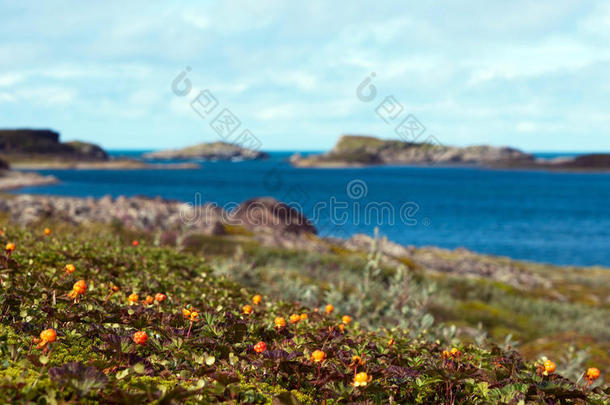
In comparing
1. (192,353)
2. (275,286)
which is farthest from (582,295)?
(192,353)

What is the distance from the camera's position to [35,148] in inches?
7249

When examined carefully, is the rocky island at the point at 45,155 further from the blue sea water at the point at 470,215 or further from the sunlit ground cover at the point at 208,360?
the sunlit ground cover at the point at 208,360

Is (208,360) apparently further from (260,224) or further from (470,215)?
(470,215)

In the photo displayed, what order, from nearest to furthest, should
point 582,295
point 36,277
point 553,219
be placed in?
point 36,277, point 582,295, point 553,219

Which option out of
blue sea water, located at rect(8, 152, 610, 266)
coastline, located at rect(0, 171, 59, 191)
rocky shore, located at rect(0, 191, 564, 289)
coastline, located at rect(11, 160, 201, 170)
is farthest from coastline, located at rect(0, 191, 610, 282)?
coastline, located at rect(11, 160, 201, 170)

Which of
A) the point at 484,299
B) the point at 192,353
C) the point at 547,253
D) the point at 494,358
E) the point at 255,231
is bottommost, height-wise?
the point at 547,253

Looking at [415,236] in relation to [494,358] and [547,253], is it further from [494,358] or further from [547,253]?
[494,358]

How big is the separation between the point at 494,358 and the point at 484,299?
15513mm

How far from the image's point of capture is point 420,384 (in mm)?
2824

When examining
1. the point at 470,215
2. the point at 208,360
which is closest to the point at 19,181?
the point at 470,215

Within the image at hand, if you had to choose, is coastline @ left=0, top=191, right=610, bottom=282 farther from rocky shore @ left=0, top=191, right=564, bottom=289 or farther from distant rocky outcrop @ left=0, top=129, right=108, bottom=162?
distant rocky outcrop @ left=0, top=129, right=108, bottom=162

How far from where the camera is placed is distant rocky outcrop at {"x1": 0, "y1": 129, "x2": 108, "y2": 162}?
177188 mm

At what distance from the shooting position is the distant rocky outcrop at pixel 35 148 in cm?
17719

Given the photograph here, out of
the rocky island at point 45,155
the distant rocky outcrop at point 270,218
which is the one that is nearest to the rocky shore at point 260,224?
the distant rocky outcrop at point 270,218
